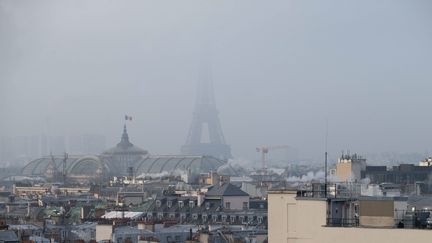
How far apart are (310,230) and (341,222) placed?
0.36m

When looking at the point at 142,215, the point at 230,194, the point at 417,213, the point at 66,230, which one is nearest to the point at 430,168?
the point at 230,194

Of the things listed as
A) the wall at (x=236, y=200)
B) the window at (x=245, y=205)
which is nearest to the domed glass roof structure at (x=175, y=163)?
the wall at (x=236, y=200)

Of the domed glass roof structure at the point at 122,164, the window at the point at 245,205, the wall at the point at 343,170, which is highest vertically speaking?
the domed glass roof structure at the point at 122,164

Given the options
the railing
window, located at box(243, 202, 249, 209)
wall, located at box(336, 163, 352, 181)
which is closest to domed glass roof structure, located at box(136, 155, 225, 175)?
wall, located at box(336, 163, 352, 181)

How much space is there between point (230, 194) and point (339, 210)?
55440mm

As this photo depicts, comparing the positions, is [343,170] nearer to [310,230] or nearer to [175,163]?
[310,230]

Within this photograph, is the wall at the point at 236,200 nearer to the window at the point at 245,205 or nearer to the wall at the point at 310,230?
the window at the point at 245,205

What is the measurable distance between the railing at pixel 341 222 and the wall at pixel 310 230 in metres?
0.08

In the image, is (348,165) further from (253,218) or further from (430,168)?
(253,218)

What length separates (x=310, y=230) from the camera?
15797 mm

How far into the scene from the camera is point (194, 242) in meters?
41.1

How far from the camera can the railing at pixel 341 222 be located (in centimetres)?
1575

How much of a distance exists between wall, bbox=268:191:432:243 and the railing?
8cm

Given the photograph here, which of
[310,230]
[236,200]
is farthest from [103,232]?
[310,230]
